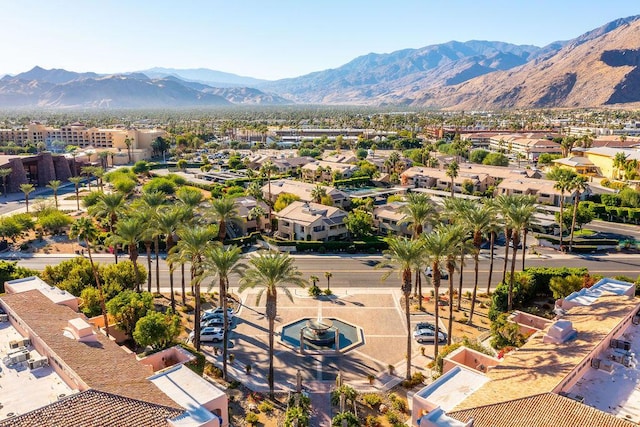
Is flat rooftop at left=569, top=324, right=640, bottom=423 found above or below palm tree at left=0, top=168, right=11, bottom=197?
below

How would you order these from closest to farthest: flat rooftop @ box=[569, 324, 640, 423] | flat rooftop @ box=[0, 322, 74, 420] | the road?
1. flat rooftop @ box=[0, 322, 74, 420]
2. flat rooftop @ box=[569, 324, 640, 423]
3. the road

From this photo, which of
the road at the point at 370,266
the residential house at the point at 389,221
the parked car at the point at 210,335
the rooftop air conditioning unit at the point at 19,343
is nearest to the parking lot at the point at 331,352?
the parked car at the point at 210,335

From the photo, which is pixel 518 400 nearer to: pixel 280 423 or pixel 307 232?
pixel 280 423

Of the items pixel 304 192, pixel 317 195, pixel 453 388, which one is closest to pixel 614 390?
pixel 453 388

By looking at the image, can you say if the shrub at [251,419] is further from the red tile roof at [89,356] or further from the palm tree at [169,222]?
the palm tree at [169,222]

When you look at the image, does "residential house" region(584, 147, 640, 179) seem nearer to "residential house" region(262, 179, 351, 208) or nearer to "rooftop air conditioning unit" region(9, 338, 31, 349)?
"residential house" region(262, 179, 351, 208)

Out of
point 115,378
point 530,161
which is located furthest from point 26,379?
point 530,161

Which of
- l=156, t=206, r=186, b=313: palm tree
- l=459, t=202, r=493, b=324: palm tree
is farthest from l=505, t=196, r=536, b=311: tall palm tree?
l=156, t=206, r=186, b=313: palm tree
